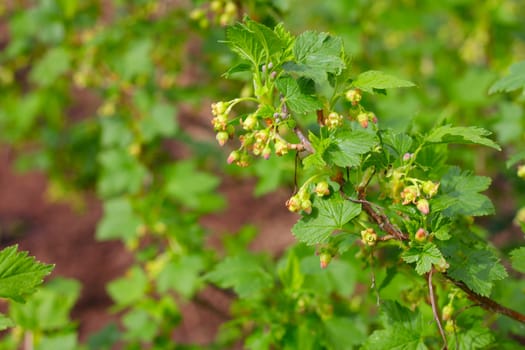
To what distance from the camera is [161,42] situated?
3.37 metres

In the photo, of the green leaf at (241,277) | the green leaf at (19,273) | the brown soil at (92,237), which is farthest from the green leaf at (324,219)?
the brown soil at (92,237)

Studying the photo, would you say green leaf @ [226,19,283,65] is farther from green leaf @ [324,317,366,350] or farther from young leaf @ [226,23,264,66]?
green leaf @ [324,317,366,350]

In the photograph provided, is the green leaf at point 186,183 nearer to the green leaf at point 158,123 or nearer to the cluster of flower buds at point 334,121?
the green leaf at point 158,123

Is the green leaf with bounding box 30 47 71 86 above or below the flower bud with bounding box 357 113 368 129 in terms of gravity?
below

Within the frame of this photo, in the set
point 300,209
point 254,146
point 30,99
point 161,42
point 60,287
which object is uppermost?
point 254,146

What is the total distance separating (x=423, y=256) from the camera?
1.29 metres

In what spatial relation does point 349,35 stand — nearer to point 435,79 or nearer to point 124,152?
point 435,79

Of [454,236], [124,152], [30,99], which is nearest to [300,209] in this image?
[454,236]

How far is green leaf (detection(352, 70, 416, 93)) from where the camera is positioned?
132 cm

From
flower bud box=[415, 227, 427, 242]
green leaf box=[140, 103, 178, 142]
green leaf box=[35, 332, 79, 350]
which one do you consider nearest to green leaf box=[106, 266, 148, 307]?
green leaf box=[35, 332, 79, 350]

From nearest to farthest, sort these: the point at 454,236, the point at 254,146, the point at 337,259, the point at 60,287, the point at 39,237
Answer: the point at 254,146 → the point at 454,236 → the point at 337,259 → the point at 60,287 → the point at 39,237

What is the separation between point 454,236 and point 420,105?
7.00ft

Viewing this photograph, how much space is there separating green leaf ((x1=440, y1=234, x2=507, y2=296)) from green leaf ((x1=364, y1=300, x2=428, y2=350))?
0.19m

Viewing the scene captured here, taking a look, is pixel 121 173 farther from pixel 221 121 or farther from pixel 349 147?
pixel 349 147
